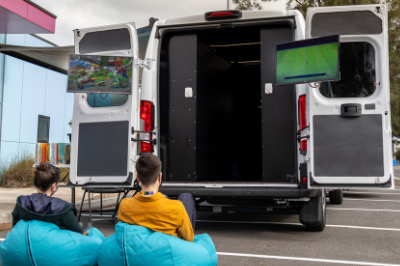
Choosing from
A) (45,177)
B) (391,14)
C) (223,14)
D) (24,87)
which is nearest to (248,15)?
(223,14)

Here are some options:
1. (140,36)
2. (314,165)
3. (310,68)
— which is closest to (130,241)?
(314,165)

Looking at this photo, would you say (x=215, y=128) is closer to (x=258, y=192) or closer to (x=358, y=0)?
Answer: (x=258, y=192)

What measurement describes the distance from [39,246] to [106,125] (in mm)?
2916

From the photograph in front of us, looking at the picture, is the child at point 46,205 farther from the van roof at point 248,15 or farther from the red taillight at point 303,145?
the van roof at point 248,15

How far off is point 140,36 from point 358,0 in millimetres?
7443

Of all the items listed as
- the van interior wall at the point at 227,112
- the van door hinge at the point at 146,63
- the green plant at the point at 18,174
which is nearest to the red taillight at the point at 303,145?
the van door hinge at the point at 146,63

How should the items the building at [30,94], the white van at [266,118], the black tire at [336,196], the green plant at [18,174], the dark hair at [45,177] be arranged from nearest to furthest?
the dark hair at [45,177], the white van at [266,118], the black tire at [336,196], the green plant at [18,174], the building at [30,94]

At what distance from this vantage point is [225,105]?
31.7 ft

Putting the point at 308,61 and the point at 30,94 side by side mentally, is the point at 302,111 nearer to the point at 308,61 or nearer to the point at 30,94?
the point at 308,61

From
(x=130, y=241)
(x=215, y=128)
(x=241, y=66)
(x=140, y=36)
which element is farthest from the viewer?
(x=140, y=36)

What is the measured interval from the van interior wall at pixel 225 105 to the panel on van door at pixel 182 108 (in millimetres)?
70

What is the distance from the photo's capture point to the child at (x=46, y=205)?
3.31m

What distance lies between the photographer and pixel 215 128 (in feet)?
29.6

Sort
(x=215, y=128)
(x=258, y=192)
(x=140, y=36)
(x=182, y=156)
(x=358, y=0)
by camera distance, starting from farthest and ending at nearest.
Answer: (x=358, y=0) → (x=140, y=36) → (x=215, y=128) → (x=182, y=156) → (x=258, y=192)
